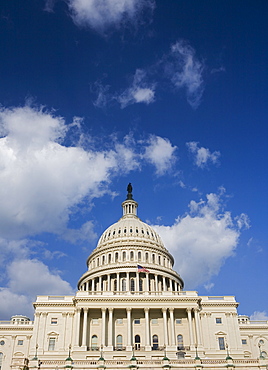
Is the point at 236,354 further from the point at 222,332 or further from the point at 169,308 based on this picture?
the point at 169,308

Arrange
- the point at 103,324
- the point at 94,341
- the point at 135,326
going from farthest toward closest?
the point at 135,326
the point at 94,341
the point at 103,324

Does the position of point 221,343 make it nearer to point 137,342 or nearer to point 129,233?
point 137,342

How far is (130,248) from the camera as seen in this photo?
10325 cm

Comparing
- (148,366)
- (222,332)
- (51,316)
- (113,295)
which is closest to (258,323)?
(222,332)

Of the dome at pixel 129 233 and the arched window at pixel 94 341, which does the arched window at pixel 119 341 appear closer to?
the arched window at pixel 94 341

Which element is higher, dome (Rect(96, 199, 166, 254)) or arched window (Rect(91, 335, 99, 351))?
dome (Rect(96, 199, 166, 254))

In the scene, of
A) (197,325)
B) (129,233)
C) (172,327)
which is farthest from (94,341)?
(129,233)

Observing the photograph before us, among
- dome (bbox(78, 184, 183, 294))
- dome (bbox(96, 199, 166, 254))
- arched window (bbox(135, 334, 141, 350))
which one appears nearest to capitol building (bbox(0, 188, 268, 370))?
arched window (bbox(135, 334, 141, 350))

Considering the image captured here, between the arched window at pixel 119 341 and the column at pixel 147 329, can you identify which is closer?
the column at pixel 147 329

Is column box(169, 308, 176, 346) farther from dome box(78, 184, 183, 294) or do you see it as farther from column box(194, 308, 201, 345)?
dome box(78, 184, 183, 294)

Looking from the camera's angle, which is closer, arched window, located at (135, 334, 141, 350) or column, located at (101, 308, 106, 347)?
column, located at (101, 308, 106, 347)

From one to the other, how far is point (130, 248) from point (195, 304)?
34055 mm

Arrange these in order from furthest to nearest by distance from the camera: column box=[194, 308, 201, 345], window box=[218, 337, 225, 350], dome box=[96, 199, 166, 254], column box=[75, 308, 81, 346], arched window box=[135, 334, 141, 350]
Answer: dome box=[96, 199, 166, 254] → window box=[218, 337, 225, 350] → arched window box=[135, 334, 141, 350] → column box=[194, 308, 201, 345] → column box=[75, 308, 81, 346]

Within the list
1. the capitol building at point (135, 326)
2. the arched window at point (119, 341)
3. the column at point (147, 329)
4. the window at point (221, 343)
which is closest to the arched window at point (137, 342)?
the capitol building at point (135, 326)
